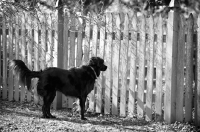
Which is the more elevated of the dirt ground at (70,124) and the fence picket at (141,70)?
the fence picket at (141,70)

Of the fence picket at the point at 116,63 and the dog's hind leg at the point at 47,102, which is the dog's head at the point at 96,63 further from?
the dog's hind leg at the point at 47,102

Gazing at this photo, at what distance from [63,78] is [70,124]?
Result: 918 mm

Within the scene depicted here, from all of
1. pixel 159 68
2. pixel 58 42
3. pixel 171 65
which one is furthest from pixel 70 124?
pixel 58 42

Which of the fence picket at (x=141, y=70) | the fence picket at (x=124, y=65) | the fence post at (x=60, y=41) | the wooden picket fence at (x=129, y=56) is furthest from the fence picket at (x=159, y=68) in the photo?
the fence post at (x=60, y=41)

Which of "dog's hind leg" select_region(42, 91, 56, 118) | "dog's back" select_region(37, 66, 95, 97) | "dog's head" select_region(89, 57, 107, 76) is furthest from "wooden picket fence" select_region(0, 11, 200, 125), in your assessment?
"dog's hind leg" select_region(42, 91, 56, 118)

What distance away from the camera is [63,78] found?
589 cm

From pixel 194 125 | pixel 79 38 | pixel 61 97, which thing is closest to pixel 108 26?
pixel 79 38

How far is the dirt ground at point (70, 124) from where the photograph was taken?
5.14 m

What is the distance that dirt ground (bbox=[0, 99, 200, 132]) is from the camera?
514 centimetres

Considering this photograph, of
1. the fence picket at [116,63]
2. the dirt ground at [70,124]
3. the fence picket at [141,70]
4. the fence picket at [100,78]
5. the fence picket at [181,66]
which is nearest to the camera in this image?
the dirt ground at [70,124]

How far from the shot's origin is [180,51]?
5.71 metres

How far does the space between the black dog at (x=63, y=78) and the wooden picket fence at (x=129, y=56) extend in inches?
25.2

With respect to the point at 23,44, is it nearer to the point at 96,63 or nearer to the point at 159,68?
Result: the point at 96,63

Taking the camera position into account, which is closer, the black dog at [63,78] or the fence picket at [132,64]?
the black dog at [63,78]
